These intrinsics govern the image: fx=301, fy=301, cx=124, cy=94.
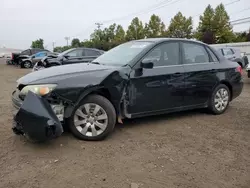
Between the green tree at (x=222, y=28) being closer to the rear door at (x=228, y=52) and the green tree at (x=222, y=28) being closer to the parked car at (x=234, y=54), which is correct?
the parked car at (x=234, y=54)

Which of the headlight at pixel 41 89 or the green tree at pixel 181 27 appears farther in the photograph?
the green tree at pixel 181 27

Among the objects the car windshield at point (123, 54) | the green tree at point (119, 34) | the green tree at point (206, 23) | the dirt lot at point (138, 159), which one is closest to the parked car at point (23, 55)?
the car windshield at point (123, 54)

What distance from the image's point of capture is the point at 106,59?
579 cm

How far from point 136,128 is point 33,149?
6.17ft

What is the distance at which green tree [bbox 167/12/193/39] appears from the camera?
48750 mm

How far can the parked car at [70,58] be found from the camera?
14406 millimetres

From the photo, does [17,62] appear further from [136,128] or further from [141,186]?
[141,186]

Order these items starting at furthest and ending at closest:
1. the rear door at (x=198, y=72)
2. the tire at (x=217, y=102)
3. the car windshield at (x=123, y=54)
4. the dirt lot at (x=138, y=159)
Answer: the tire at (x=217, y=102)
the rear door at (x=198, y=72)
the car windshield at (x=123, y=54)
the dirt lot at (x=138, y=159)

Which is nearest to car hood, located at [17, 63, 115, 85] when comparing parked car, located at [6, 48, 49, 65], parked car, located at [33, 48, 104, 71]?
parked car, located at [33, 48, 104, 71]

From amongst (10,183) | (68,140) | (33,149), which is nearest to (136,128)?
(68,140)

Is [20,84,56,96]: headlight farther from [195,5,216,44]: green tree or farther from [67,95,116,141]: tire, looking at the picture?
[195,5,216,44]: green tree

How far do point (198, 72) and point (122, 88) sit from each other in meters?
1.87

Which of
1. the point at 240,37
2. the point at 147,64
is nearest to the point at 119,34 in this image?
the point at 240,37

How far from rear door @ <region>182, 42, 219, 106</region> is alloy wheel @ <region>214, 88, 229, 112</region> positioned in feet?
0.84
